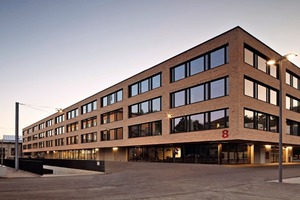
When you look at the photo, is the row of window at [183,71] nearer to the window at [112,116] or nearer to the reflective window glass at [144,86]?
the reflective window glass at [144,86]

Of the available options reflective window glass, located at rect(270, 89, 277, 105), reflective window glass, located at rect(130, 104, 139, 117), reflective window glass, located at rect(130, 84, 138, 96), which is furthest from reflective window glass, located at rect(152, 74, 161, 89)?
reflective window glass, located at rect(270, 89, 277, 105)

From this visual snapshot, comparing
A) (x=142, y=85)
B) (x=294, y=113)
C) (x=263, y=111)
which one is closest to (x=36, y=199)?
(x=263, y=111)

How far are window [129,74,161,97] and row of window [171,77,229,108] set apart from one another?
4015mm

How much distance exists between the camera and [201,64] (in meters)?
32.0

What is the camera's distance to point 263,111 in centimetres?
3161

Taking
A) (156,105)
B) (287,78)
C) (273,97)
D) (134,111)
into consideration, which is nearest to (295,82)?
(287,78)

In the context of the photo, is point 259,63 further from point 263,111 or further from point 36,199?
point 36,199

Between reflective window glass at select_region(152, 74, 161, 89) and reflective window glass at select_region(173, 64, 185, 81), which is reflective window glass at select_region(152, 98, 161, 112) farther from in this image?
reflective window glass at select_region(173, 64, 185, 81)

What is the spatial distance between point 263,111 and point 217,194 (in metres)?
21.7

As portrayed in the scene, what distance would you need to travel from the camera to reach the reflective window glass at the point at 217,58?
29.6 meters

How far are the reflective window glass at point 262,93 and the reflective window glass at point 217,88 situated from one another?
4.45 meters

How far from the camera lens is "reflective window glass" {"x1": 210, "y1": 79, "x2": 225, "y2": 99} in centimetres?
2912

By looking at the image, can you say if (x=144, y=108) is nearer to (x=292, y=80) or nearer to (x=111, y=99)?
(x=111, y=99)

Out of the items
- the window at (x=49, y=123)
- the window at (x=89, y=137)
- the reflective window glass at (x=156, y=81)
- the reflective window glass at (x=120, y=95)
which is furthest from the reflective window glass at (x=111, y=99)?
the window at (x=49, y=123)
